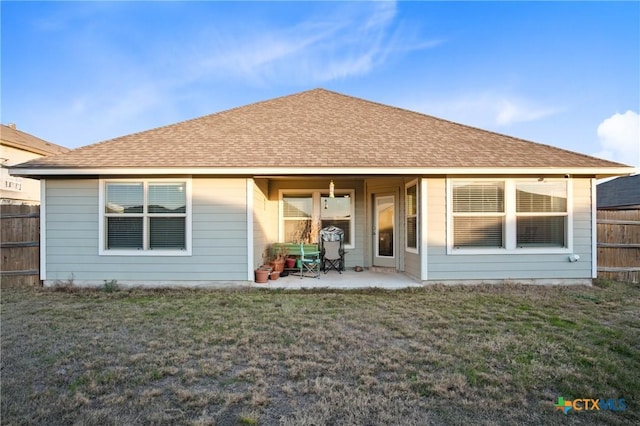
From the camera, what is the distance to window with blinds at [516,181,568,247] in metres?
7.08

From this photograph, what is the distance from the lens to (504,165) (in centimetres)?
675

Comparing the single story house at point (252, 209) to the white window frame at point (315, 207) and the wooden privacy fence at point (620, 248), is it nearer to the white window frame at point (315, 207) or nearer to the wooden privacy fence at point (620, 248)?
the wooden privacy fence at point (620, 248)

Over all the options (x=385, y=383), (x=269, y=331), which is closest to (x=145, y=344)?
(x=269, y=331)

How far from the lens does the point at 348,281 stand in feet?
24.5

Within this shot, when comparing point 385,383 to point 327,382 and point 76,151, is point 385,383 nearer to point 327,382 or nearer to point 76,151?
point 327,382

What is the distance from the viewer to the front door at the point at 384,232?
29.2ft

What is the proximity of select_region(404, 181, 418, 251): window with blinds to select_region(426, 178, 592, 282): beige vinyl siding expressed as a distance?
1.68ft

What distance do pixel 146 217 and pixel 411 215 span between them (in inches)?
232

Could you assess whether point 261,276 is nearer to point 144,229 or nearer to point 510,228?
point 144,229

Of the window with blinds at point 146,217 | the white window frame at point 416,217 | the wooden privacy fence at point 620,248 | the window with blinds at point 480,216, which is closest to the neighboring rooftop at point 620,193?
the wooden privacy fence at point 620,248

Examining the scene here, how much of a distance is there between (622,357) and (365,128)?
680cm

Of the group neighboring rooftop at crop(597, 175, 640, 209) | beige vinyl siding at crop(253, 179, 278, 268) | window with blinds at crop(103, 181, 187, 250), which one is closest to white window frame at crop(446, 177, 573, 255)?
beige vinyl siding at crop(253, 179, 278, 268)

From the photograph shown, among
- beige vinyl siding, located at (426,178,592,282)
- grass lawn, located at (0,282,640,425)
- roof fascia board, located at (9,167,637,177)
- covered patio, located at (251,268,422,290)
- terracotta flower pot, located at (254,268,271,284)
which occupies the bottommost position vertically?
grass lawn, located at (0,282,640,425)

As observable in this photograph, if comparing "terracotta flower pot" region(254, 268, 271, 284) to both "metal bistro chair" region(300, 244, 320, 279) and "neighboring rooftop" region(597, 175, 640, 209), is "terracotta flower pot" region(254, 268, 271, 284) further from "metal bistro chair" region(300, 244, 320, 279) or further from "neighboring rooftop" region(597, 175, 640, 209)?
"neighboring rooftop" region(597, 175, 640, 209)
